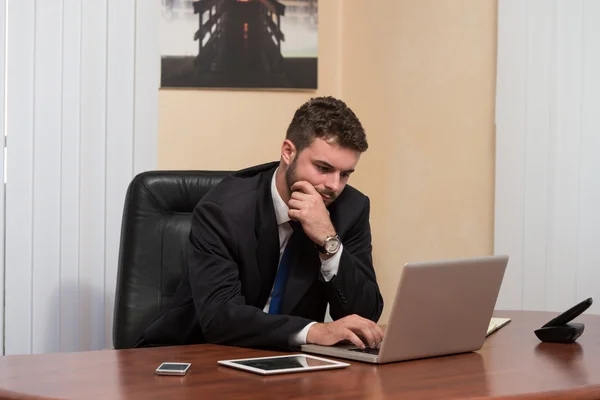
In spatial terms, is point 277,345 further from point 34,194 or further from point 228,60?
point 228,60

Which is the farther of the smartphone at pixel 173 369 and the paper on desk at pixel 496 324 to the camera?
the paper on desk at pixel 496 324

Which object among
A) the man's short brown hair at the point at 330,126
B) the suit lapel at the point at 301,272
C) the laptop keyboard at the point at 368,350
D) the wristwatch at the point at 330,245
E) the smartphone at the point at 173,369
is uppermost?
the man's short brown hair at the point at 330,126

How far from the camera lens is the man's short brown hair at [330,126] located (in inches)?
83.6

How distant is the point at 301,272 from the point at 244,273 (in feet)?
0.49

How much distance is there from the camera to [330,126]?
2.13 metres

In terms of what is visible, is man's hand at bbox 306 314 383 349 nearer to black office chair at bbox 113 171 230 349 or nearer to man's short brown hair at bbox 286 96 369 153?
man's short brown hair at bbox 286 96 369 153

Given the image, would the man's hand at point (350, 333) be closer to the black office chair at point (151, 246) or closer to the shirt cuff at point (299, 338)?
the shirt cuff at point (299, 338)

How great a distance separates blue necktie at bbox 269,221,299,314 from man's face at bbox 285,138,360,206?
16 cm

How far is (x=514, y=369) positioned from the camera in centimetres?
165

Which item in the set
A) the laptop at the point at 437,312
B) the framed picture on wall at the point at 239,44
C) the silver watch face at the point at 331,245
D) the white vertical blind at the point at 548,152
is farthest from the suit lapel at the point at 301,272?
the framed picture on wall at the point at 239,44

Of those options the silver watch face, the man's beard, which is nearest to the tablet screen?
the silver watch face

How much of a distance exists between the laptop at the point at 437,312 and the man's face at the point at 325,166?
1.63 ft

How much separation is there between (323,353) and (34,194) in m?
1.59

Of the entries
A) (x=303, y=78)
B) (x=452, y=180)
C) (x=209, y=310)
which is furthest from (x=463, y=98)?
(x=209, y=310)
